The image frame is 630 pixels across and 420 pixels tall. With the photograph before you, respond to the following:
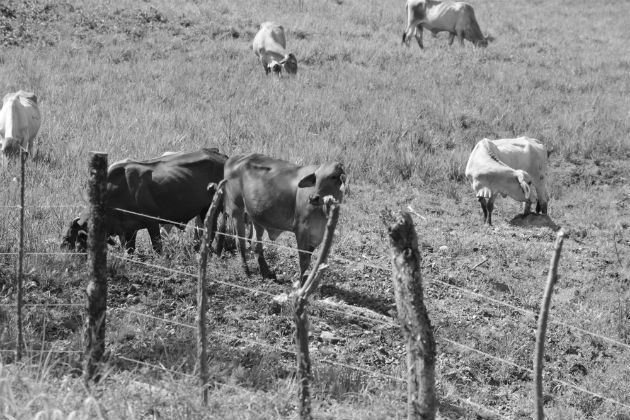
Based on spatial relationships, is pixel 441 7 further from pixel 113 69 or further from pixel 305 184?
pixel 305 184

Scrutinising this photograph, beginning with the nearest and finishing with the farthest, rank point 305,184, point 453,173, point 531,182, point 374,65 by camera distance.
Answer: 1. point 305,184
2. point 531,182
3. point 453,173
4. point 374,65

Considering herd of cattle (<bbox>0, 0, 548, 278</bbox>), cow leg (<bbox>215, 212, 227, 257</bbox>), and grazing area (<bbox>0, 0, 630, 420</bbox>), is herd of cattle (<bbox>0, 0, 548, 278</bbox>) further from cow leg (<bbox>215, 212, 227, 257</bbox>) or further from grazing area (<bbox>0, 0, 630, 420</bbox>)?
grazing area (<bbox>0, 0, 630, 420</bbox>)

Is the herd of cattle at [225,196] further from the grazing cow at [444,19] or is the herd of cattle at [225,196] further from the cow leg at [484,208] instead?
the grazing cow at [444,19]

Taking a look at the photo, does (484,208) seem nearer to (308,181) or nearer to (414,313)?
(308,181)

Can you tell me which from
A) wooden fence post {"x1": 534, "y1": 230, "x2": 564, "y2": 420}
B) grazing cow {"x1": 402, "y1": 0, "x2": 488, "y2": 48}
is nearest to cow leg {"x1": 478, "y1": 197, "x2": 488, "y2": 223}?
wooden fence post {"x1": 534, "y1": 230, "x2": 564, "y2": 420}

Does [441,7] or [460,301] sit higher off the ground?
[441,7]

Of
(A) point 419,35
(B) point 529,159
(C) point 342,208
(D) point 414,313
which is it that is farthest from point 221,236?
(A) point 419,35

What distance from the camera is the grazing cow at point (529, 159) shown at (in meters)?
13.4

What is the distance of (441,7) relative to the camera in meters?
25.8

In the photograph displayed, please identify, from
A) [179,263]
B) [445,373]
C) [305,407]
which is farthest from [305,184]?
[305,407]

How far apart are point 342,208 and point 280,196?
262cm

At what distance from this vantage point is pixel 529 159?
13.6 m

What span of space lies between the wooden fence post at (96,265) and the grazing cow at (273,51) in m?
13.7

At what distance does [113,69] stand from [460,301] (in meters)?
11.2
